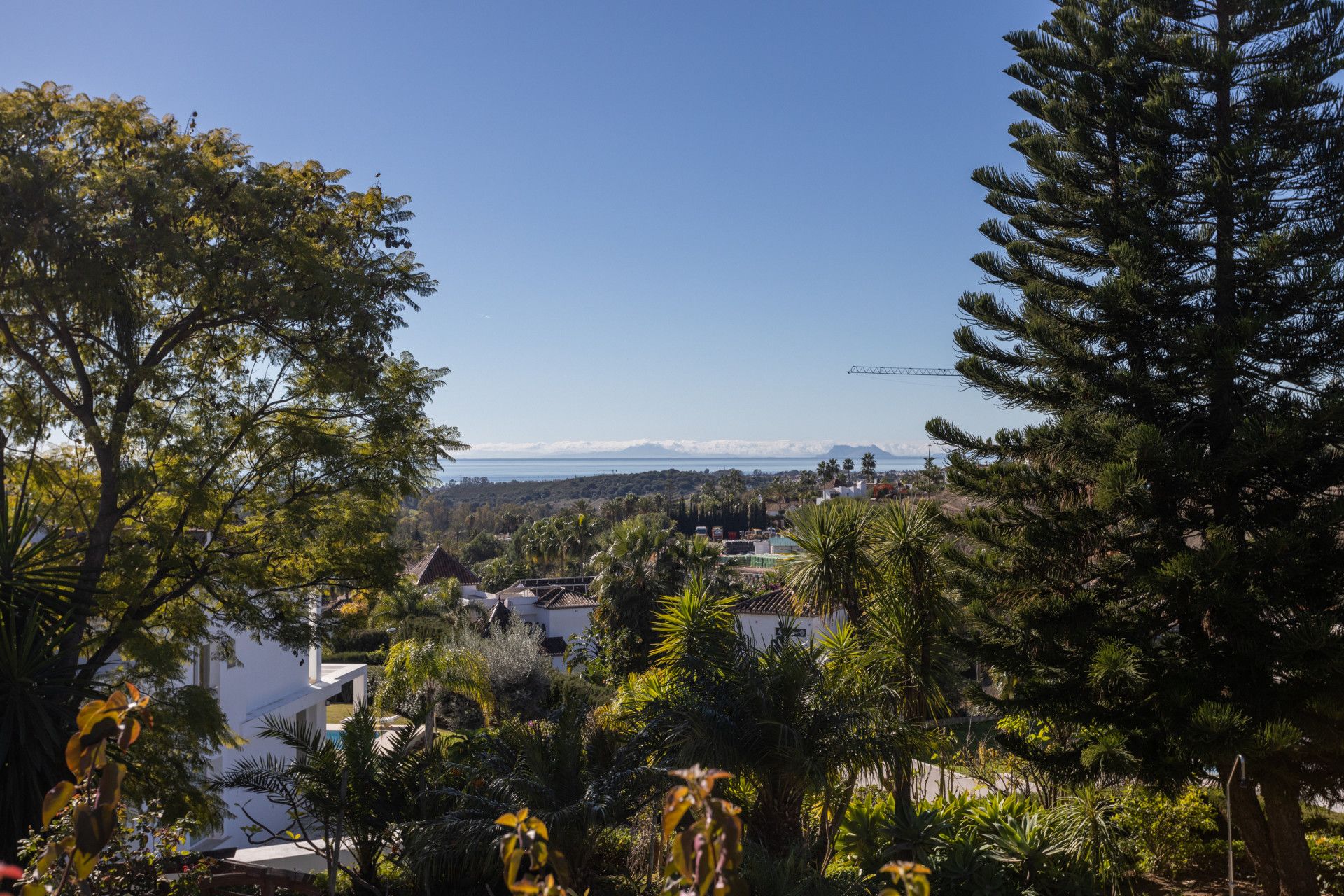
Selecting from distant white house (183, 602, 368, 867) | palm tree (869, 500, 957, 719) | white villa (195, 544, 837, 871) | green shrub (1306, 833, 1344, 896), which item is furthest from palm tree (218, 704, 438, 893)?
green shrub (1306, 833, 1344, 896)

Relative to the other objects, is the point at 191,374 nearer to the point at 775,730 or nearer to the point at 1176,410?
the point at 775,730

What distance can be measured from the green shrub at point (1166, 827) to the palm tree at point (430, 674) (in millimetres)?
11078

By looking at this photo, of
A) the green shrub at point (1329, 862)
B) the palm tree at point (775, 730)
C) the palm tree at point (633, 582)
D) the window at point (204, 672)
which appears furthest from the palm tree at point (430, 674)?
the green shrub at point (1329, 862)

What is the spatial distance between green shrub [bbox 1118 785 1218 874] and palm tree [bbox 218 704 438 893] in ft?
21.3

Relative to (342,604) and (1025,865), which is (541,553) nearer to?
(342,604)

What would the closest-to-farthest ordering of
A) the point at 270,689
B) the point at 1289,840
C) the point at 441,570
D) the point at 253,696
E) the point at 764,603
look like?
1. the point at 1289,840
2. the point at 253,696
3. the point at 270,689
4. the point at 764,603
5. the point at 441,570

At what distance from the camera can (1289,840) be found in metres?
7.70

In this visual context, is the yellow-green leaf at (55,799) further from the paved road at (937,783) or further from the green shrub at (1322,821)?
the green shrub at (1322,821)

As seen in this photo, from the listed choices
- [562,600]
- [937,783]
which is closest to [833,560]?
[937,783]

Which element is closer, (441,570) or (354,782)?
(354,782)

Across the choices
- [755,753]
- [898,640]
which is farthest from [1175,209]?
[755,753]

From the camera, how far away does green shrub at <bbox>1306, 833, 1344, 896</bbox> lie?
8148 millimetres

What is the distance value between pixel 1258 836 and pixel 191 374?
10.6 metres

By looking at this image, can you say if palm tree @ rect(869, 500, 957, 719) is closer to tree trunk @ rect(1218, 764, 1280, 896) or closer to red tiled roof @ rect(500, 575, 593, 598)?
tree trunk @ rect(1218, 764, 1280, 896)
